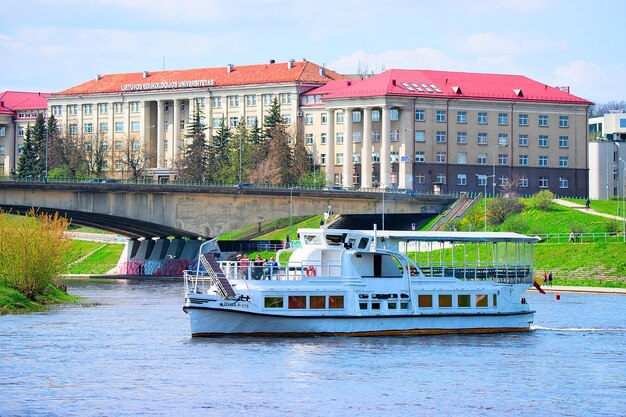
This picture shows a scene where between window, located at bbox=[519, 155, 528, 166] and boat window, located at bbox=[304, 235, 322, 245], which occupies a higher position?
window, located at bbox=[519, 155, 528, 166]

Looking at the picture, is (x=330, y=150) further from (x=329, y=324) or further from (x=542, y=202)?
(x=329, y=324)

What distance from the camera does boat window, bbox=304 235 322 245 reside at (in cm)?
6750

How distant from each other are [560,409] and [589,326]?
Result: 2811 centimetres

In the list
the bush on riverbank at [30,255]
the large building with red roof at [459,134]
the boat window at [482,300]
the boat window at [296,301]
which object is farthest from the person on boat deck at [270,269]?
the large building with red roof at [459,134]

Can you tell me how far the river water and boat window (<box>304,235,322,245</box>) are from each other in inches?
191

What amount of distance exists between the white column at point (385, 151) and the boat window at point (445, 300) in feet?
351

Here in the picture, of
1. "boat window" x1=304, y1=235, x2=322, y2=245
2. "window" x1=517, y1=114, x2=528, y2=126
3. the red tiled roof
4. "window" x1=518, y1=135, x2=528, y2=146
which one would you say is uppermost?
the red tiled roof

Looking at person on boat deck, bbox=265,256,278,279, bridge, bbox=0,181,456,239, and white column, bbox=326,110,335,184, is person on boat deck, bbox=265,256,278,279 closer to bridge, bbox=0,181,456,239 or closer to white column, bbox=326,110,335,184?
bridge, bbox=0,181,456,239

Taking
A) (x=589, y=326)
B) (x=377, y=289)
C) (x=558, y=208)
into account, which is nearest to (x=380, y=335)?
(x=377, y=289)

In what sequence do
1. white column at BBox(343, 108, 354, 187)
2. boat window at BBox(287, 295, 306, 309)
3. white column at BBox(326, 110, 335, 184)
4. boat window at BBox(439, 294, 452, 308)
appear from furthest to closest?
white column at BBox(326, 110, 335, 184) < white column at BBox(343, 108, 354, 187) < boat window at BBox(439, 294, 452, 308) < boat window at BBox(287, 295, 306, 309)

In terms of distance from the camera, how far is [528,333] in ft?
234

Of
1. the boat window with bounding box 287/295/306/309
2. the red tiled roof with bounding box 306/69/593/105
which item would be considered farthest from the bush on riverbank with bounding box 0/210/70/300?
the red tiled roof with bounding box 306/69/593/105

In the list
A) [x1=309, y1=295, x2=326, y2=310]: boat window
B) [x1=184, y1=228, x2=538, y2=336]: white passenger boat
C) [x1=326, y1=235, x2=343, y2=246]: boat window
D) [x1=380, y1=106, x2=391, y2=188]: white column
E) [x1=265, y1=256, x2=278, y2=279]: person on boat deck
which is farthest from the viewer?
[x1=380, y1=106, x2=391, y2=188]: white column

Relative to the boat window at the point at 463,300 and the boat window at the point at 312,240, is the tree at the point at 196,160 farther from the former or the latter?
the boat window at the point at 463,300
